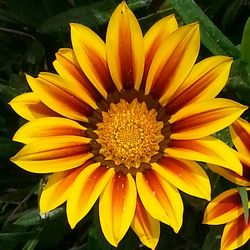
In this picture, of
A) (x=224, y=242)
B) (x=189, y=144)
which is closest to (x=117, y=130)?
(x=189, y=144)

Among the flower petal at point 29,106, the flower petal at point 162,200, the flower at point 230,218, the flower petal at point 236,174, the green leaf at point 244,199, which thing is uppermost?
the flower petal at point 29,106

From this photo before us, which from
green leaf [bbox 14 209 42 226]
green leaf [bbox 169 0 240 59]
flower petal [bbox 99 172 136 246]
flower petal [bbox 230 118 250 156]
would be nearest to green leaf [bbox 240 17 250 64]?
green leaf [bbox 169 0 240 59]

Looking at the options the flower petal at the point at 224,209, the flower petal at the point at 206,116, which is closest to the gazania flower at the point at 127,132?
the flower petal at the point at 206,116

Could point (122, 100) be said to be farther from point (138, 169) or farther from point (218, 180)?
point (218, 180)

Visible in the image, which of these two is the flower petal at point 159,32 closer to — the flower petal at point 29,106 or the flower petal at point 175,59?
the flower petal at point 175,59

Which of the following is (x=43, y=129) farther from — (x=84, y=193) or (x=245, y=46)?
(x=245, y=46)

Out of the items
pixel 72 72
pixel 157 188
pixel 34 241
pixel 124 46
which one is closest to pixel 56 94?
pixel 72 72
